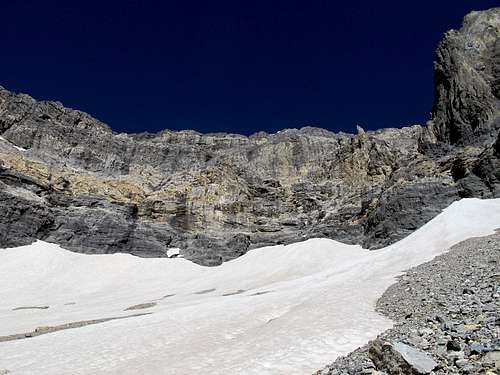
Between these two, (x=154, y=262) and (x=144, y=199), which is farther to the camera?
(x=144, y=199)

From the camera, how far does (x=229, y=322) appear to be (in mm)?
19219

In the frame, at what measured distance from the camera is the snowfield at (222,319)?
13.1m

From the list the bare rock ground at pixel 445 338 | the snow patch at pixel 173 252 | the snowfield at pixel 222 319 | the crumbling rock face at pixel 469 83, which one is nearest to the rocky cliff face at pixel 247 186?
the crumbling rock face at pixel 469 83

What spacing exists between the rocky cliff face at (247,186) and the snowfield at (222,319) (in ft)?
24.5

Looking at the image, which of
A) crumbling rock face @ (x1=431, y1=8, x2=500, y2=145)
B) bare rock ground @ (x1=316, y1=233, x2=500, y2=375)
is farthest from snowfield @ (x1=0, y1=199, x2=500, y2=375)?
crumbling rock face @ (x1=431, y1=8, x2=500, y2=145)

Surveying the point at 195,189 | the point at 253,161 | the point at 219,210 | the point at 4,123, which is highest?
the point at 4,123

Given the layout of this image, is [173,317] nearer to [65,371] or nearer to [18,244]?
[65,371]

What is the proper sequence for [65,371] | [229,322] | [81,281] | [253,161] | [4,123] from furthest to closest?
1. [253,161]
2. [4,123]
3. [81,281]
4. [229,322]
5. [65,371]

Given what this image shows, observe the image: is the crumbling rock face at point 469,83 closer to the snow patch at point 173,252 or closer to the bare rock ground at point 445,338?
the snow patch at point 173,252

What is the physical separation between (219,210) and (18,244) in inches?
1254

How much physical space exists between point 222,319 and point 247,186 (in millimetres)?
61616

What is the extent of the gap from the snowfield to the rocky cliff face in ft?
24.5

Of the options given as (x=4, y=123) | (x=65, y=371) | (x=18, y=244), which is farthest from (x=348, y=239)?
(x=4, y=123)

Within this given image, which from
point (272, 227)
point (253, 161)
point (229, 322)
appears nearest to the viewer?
point (229, 322)
